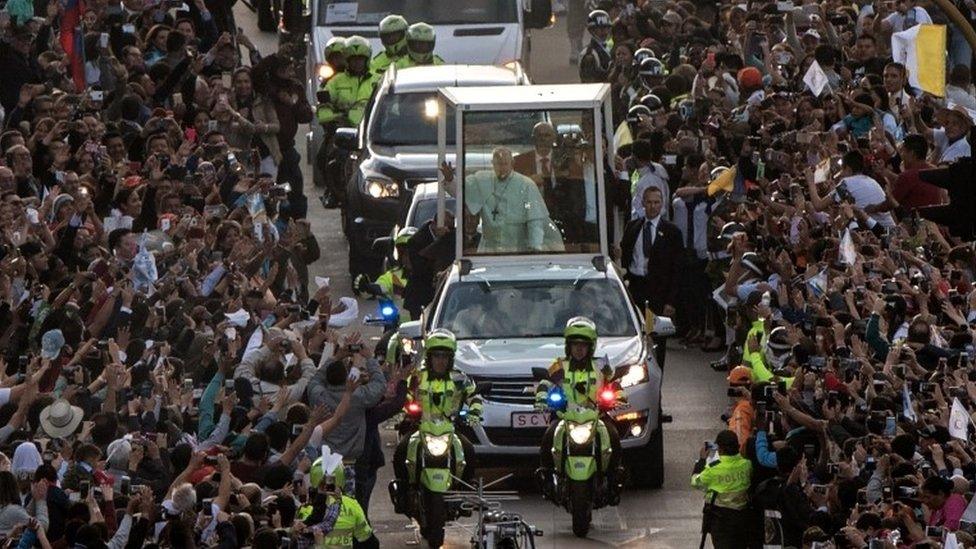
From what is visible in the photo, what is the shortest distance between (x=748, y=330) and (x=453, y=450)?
4.73 m

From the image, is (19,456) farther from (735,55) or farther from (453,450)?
(735,55)

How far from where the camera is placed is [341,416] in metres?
22.2

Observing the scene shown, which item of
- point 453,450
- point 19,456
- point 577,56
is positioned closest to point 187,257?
point 453,450

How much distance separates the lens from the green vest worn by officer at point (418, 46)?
33.3m

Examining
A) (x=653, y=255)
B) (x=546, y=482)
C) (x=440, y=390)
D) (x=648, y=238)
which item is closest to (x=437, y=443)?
(x=440, y=390)

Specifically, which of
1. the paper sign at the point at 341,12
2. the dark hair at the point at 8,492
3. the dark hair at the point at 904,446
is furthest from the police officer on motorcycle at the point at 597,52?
the dark hair at the point at 8,492

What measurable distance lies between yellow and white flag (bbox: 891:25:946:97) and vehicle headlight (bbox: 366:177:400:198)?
6522 millimetres

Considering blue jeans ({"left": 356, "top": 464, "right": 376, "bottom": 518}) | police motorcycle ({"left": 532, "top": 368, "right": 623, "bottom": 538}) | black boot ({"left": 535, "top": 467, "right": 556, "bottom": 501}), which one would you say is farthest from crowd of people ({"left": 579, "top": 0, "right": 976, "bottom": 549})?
blue jeans ({"left": 356, "top": 464, "right": 376, "bottom": 518})

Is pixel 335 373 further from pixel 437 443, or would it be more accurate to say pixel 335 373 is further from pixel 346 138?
pixel 346 138

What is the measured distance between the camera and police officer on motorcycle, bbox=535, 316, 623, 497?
74.3 feet

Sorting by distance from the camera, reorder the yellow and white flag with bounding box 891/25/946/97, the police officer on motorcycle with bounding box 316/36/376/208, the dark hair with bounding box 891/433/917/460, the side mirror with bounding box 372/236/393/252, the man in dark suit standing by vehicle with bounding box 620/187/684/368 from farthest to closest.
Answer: the police officer on motorcycle with bounding box 316/36/376/208
the man in dark suit standing by vehicle with bounding box 620/187/684/368
the side mirror with bounding box 372/236/393/252
the yellow and white flag with bounding box 891/25/946/97
the dark hair with bounding box 891/433/917/460

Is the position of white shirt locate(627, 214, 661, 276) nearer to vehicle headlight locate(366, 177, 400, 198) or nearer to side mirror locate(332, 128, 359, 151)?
vehicle headlight locate(366, 177, 400, 198)

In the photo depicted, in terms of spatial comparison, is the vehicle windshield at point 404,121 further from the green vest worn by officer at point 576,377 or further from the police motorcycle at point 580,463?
the police motorcycle at point 580,463

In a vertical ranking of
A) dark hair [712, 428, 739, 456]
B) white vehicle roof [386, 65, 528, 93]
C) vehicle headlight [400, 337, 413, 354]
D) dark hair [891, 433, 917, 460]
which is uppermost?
dark hair [891, 433, 917, 460]
